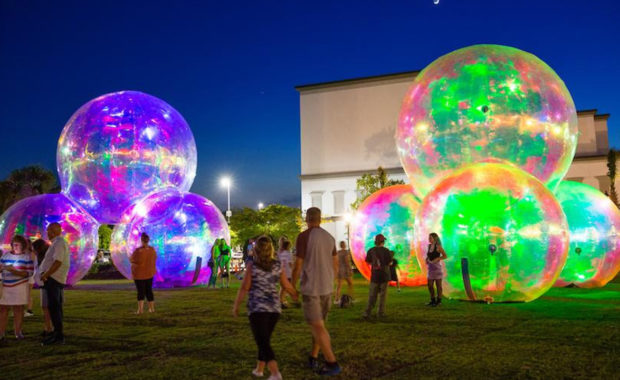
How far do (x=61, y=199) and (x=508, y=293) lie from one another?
1304cm

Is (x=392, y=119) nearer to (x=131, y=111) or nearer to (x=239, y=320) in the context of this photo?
(x=131, y=111)

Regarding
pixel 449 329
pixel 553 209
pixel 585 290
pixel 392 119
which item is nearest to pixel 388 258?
pixel 449 329

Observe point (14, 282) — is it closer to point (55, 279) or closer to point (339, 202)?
point (55, 279)

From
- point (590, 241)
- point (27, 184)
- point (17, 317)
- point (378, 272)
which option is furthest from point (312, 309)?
point (27, 184)

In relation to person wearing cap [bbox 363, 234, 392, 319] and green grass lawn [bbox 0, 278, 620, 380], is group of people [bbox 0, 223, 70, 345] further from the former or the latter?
person wearing cap [bbox 363, 234, 392, 319]

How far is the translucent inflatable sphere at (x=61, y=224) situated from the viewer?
15555 mm

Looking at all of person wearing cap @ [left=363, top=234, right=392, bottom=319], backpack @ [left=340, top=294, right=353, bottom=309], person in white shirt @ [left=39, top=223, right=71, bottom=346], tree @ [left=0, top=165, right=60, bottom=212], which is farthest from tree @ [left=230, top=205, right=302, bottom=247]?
person in white shirt @ [left=39, top=223, right=71, bottom=346]

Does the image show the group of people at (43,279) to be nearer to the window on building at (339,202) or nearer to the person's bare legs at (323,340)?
the person's bare legs at (323,340)

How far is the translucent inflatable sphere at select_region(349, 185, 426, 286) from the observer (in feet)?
52.9

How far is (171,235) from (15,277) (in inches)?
328

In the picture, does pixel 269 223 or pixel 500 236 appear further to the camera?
pixel 269 223

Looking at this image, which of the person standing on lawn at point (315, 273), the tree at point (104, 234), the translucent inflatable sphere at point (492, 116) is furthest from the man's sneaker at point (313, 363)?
the tree at point (104, 234)

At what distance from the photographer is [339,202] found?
54.8 metres

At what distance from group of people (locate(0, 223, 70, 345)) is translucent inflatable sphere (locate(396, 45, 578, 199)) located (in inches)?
343
